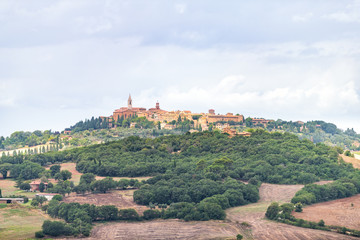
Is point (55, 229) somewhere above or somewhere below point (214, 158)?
below

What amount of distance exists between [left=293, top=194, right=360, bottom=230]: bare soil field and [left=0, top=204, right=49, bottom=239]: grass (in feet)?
120

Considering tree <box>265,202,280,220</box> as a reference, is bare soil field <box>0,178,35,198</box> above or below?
above

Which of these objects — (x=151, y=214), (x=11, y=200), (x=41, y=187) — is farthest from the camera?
(x=41, y=187)

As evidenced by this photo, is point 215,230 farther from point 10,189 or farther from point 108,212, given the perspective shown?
point 10,189

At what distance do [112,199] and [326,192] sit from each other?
3491cm

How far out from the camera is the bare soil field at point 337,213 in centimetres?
7388

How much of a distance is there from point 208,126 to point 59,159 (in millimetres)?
77387

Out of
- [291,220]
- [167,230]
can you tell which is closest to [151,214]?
[167,230]

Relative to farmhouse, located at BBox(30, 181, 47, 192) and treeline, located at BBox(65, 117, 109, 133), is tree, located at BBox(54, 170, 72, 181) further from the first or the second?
treeline, located at BBox(65, 117, 109, 133)

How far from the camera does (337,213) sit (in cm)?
7825

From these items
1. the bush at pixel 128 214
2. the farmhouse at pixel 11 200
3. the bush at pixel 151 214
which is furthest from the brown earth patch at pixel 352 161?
the farmhouse at pixel 11 200

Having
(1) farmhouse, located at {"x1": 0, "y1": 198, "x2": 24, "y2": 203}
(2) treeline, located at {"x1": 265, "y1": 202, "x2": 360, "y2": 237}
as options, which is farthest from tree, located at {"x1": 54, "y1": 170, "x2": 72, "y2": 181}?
(2) treeline, located at {"x1": 265, "y1": 202, "x2": 360, "y2": 237}

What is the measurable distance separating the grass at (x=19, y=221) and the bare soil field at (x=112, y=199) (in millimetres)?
7675

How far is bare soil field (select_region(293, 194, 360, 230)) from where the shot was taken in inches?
2908
